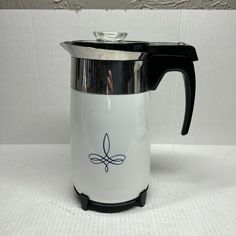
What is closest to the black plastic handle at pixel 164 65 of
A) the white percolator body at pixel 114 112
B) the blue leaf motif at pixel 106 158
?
the white percolator body at pixel 114 112

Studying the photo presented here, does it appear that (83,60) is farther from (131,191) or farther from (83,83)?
(131,191)

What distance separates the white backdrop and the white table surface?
0.05 m

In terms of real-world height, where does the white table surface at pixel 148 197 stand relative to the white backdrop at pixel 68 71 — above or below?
below

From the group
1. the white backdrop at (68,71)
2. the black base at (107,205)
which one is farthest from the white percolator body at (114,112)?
the white backdrop at (68,71)

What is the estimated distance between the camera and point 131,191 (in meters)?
0.47

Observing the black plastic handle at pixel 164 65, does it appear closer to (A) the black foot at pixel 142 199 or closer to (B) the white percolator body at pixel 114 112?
(B) the white percolator body at pixel 114 112

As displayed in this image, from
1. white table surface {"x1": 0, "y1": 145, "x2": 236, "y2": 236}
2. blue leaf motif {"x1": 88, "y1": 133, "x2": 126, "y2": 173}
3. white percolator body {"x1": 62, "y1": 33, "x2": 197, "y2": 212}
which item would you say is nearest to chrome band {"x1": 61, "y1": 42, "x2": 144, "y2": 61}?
white percolator body {"x1": 62, "y1": 33, "x2": 197, "y2": 212}

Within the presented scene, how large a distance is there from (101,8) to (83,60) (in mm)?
258

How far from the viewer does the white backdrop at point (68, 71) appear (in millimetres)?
637

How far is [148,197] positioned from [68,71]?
0.32 meters

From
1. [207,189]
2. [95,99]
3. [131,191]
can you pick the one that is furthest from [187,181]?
[95,99]

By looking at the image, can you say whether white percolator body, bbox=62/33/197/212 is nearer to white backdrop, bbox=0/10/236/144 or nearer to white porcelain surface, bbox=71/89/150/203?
white porcelain surface, bbox=71/89/150/203

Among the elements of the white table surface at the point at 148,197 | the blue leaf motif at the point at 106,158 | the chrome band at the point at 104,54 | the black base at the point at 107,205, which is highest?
the chrome band at the point at 104,54

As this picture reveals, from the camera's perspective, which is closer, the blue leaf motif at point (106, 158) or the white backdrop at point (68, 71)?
the blue leaf motif at point (106, 158)
